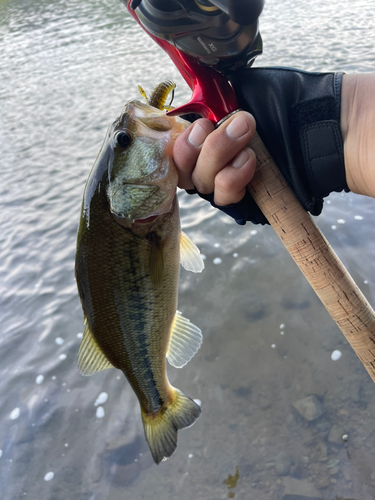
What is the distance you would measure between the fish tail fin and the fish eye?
1268 millimetres

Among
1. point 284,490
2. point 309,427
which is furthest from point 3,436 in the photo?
point 309,427

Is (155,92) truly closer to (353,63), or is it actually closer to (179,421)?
(179,421)

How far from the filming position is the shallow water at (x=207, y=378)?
106 inches

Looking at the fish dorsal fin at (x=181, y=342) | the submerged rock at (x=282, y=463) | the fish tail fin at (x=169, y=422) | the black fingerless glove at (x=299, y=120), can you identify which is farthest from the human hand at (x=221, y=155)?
the submerged rock at (x=282, y=463)

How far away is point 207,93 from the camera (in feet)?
5.05

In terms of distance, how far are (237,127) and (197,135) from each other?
16 centimetres

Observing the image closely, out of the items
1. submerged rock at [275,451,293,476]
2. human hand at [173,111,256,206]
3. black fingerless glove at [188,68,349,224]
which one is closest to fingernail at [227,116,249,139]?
human hand at [173,111,256,206]

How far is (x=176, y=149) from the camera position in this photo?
1568 mm

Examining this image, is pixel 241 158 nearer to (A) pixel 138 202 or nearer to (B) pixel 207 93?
(B) pixel 207 93

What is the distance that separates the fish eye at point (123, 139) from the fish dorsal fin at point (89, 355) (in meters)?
0.85

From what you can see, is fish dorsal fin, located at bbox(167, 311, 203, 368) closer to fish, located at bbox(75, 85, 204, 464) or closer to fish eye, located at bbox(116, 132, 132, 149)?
fish, located at bbox(75, 85, 204, 464)

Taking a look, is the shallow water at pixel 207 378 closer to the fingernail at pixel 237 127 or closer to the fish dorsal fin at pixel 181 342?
the fish dorsal fin at pixel 181 342

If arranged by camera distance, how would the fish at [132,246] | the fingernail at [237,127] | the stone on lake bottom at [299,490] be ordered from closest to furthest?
the fingernail at [237,127] → the fish at [132,246] → the stone on lake bottom at [299,490]

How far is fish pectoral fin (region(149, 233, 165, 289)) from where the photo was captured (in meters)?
1.72
